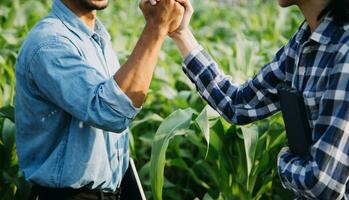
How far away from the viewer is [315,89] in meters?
1.70

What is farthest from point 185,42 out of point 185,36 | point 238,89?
point 238,89

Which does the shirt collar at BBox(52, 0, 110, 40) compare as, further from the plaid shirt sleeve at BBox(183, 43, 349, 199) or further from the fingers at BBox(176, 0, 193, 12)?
the plaid shirt sleeve at BBox(183, 43, 349, 199)

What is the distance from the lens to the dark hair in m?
1.69

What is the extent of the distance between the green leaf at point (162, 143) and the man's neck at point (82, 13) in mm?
427

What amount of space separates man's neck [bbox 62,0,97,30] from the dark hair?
2.59ft

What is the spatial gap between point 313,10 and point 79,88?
0.64 m

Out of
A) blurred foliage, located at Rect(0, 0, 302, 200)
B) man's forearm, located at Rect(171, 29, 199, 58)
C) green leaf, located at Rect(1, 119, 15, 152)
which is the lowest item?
blurred foliage, located at Rect(0, 0, 302, 200)

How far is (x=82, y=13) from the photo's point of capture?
2.22 metres

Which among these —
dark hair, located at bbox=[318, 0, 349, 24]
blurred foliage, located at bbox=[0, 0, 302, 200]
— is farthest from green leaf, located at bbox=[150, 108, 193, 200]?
dark hair, located at bbox=[318, 0, 349, 24]

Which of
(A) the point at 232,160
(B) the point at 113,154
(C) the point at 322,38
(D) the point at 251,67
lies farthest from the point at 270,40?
(C) the point at 322,38

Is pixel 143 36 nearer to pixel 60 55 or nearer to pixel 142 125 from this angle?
pixel 60 55

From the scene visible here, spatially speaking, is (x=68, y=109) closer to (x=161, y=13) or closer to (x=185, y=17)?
(x=161, y=13)

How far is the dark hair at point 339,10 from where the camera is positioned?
169 centimetres

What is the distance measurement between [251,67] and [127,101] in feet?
5.49
